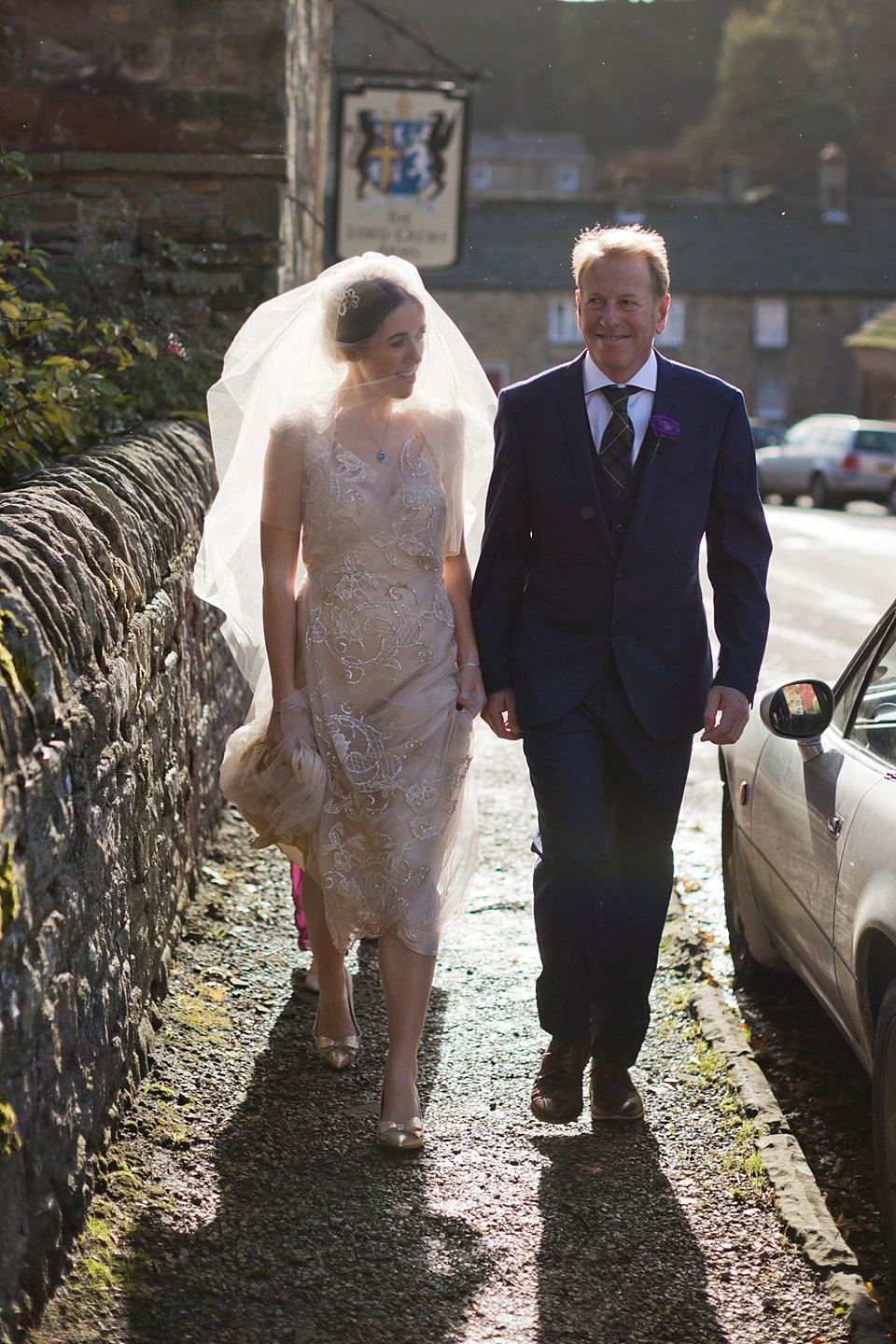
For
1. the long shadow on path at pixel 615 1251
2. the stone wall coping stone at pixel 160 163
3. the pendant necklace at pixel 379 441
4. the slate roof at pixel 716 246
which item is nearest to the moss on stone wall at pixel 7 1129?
the long shadow on path at pixel 615 1251

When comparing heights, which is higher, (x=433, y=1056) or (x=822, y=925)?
(x=822, y=925)

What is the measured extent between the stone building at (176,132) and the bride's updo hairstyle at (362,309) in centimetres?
550

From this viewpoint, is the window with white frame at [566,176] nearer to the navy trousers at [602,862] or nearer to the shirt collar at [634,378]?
the shirt collar at [634,378]

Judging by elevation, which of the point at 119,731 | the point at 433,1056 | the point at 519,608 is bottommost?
the point at 433,1056

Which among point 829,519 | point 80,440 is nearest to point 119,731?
point 80,440

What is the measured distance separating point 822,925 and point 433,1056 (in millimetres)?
1260

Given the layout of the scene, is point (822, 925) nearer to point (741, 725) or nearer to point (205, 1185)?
point (741, 725)

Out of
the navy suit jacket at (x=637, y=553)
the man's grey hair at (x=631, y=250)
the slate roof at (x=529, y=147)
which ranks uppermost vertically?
the slate roof at (x=529, y=147)

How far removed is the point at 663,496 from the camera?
400 centimetres

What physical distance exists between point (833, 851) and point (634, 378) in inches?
51.0

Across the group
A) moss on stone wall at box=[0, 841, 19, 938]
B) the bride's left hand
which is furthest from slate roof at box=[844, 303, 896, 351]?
moss on stone wall at box=[0, 841, 19, 938]

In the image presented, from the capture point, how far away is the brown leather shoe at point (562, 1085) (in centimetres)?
410

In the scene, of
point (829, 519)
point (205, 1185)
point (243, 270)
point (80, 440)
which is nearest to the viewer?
point (205, 1185)

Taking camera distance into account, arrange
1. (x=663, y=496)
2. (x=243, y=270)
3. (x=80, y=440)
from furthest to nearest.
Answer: (x=243, y=270)
(x=80, y=440)
(x=663, y=496)
